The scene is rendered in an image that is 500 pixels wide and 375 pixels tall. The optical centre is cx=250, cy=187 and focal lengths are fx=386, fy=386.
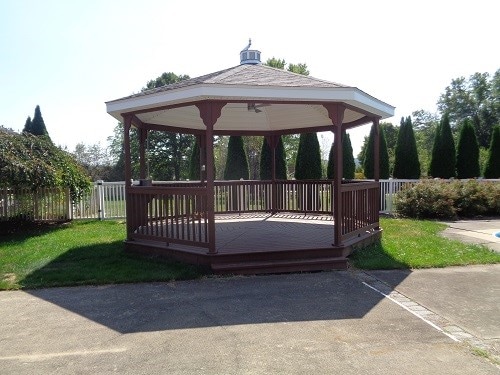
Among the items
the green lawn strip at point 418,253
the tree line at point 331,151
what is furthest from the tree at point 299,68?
the green lawn strip at point 418,253

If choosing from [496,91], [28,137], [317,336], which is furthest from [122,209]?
[496,91]

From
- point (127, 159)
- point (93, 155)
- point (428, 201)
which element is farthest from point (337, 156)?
point (93, 155)

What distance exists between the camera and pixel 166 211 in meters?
6.83

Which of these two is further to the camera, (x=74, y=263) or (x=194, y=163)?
(x=194, y=163)

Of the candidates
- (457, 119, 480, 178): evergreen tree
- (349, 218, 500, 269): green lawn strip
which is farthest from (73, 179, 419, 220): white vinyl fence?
(457, 119, 480, 178): evergreen tree

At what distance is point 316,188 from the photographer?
11.0 meters

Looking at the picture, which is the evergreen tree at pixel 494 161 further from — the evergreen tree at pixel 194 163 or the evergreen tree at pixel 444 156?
the evergreen tree at pixel 194 163

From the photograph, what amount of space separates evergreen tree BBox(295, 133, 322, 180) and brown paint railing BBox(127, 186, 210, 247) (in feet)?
40.7

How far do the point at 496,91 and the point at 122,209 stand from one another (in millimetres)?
45760

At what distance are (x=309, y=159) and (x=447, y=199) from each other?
7603 mm

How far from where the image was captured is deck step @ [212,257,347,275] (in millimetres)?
6008

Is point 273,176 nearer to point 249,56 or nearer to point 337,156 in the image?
point 249,56

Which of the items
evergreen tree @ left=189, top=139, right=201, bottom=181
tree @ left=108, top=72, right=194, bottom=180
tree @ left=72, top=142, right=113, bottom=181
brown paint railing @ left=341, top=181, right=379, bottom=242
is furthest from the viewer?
tree @ left=72, top=142, right=113, bottom=181

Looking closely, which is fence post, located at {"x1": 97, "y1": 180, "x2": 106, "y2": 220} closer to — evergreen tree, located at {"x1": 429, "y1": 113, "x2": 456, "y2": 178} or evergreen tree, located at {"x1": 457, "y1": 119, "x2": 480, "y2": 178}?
evergreen tree, located at {"x1": 429, "y1": 113, "x2": 456, "y2": 178}
